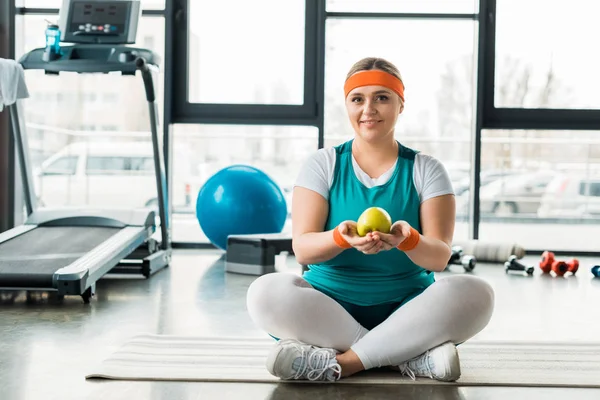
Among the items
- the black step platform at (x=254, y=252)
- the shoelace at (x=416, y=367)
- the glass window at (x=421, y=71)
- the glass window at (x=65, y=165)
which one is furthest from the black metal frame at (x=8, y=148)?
the shoelace at (x=416, y=367)

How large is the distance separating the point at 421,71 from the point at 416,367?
12.0 feet

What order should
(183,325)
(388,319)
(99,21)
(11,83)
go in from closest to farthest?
(388,319) < (183,325) < (11,83) < (99,21)

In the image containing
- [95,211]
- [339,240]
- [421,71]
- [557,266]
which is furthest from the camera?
[421,71]

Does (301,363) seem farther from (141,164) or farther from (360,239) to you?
(141,164)

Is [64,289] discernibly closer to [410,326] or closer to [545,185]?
[410,326]

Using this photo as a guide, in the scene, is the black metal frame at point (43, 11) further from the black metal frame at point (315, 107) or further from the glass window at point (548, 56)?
the glass window at point (548, 56)

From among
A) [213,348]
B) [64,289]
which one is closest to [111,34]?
[64,289]

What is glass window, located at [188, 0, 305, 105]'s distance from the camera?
529 centimetres

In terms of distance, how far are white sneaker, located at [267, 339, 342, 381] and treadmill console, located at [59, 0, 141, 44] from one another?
8.27 ft

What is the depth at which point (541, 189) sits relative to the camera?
225 inches

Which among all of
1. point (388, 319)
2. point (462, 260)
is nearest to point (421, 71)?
point (462, 260)

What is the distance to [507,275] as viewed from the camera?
419 cm

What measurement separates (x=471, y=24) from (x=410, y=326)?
370 centimetres

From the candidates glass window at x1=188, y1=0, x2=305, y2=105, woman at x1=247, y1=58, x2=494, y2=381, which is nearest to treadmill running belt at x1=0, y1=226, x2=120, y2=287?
woman at x1=247, y1=58, x2=494, y2=381
